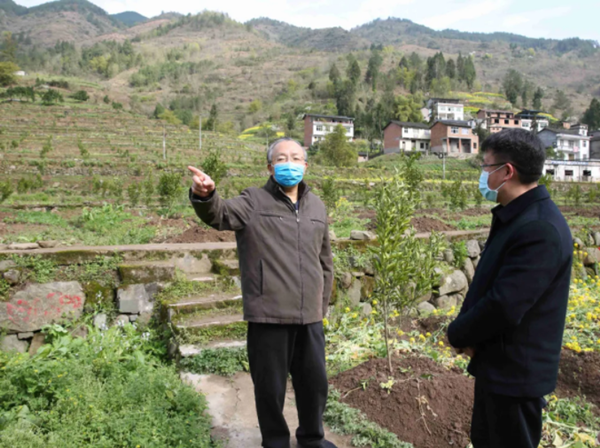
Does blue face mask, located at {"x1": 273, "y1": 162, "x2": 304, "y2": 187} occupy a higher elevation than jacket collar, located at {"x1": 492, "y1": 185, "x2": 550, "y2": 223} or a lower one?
higher

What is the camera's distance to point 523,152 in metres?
2.15

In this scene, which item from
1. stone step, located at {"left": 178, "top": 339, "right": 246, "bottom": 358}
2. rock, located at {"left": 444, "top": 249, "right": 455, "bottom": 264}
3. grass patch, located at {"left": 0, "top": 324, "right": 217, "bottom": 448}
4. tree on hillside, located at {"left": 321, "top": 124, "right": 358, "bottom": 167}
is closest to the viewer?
grass patch, located at {"left": 0, "top": 324, "right": 217, "bottom": 448}

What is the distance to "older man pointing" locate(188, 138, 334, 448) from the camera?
276 cm

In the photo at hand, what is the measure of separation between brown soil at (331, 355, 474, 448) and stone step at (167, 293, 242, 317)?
69.4 inches

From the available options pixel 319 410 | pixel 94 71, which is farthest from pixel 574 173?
pixel 94 71

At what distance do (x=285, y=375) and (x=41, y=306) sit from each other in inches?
142

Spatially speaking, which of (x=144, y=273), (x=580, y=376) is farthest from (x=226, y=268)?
(x=580, y=376)

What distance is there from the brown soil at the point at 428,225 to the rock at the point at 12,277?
8.06 m

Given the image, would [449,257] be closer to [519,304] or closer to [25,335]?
[519,304]

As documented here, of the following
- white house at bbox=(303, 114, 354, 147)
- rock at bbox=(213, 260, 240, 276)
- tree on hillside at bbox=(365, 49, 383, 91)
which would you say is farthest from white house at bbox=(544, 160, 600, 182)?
tree on hillside at bbox=(365, 49, 383, 91)

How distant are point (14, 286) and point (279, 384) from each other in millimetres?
3892

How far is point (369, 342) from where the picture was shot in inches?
187

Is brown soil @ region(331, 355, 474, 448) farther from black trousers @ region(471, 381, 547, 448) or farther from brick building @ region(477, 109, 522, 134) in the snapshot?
brick building @ region(477, 109, 522, 134)

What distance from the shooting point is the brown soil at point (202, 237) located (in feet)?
27.9
